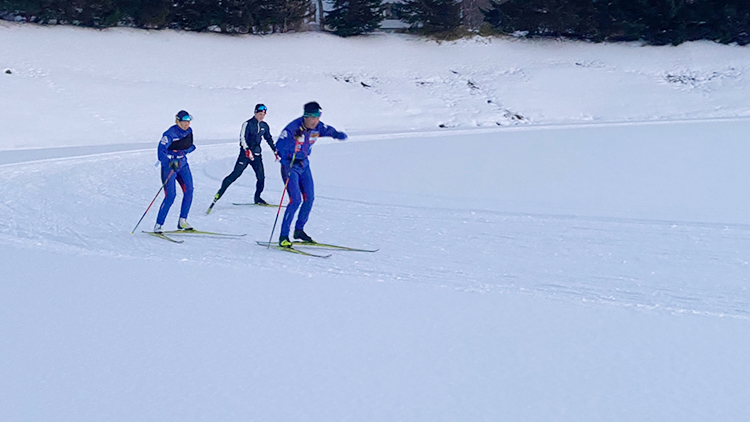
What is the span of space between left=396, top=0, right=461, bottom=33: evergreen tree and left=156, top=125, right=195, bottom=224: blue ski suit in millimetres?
24218

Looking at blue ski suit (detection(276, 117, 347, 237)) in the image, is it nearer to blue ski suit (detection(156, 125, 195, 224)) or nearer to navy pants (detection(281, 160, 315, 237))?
navy pants (detection(281, 160, 315, 237))

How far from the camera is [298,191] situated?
6922 mm

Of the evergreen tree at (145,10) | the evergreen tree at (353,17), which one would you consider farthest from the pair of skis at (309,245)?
the evergreen tree at (353,17)

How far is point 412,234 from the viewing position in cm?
756

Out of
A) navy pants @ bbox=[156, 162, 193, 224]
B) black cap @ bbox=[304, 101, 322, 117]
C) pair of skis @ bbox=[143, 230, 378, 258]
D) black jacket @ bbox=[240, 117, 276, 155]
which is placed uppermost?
black cap @ bbox=[304, 101, 322, 117]

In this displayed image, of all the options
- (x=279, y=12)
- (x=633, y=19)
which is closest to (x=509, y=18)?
(x=633, y=19)

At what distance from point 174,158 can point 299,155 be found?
158 centimetres

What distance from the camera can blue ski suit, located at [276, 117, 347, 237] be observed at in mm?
6766

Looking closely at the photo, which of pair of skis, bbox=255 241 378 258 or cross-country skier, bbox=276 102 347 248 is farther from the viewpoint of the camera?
pair of skis, bbox=255 241 378 258

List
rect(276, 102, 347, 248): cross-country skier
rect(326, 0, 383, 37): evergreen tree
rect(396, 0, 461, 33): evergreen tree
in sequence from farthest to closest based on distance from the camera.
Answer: rect(396, 0, 461, 33): evergreen tree < rect(326, 0, 383, 37): evergreen tree < rect(276, 102, 347, 248): cross-country skier

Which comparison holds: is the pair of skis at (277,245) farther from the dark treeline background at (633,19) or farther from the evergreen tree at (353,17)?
the dark treeline background at (633,19)

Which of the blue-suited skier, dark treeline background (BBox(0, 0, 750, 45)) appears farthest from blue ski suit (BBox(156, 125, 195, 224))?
dark treeline background (BBox(0, 0, 750, 45))

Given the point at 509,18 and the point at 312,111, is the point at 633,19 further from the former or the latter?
the point at 312,111

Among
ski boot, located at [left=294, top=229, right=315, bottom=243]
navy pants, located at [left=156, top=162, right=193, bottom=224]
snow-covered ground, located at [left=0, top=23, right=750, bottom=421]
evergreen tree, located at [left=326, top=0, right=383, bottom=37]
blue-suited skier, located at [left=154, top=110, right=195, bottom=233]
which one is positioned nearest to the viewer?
snow-covered ground, located at [left=0, top=23, right=750, bottom=421]
